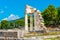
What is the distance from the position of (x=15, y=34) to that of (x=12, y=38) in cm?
59

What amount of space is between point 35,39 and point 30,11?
33.9 metres

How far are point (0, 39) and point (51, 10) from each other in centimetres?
6640

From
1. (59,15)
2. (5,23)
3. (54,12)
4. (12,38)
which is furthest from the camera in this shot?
(5,23)

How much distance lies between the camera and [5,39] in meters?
24.3

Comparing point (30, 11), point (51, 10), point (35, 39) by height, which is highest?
point (51, 10)

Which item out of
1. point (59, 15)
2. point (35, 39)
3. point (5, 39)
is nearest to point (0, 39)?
point (5, 39)

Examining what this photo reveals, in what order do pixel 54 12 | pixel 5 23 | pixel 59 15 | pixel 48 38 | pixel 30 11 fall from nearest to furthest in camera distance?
pixel 48 38 → pixel 30 11 → pixel 54 12 → pixel 59 15 → pixel 5 23

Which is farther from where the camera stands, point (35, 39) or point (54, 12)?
point (54, 12)

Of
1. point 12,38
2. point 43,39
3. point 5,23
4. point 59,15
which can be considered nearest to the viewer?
point 12,38

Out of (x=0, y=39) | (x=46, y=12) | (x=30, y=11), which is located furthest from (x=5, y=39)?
(x=46, y=12)

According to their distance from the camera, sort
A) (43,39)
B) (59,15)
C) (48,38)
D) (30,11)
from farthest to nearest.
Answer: (59,15)
(30,11)
(48,38)
(43,39)

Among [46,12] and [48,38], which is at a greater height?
[46,12]

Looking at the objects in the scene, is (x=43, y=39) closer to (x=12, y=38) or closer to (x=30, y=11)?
(x=12, y=38)

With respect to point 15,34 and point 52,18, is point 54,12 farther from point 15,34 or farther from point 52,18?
point 15,34
